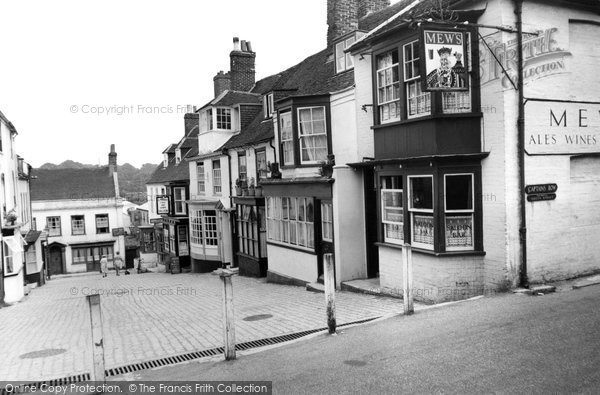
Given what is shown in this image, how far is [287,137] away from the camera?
18.4 metres

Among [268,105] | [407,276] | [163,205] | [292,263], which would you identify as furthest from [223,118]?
[407,276]

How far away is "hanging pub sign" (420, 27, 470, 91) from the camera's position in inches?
403

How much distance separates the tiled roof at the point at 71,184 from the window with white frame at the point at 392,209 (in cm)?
4278

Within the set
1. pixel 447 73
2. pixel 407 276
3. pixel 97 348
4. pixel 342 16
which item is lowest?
pixel 97 348

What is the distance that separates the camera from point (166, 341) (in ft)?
33.9

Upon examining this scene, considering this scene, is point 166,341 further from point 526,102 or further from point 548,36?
point 548,36

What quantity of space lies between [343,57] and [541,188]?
944cm

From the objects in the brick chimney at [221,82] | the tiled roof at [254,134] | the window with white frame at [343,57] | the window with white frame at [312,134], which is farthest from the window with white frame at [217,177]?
the window with white frame at [343,57]

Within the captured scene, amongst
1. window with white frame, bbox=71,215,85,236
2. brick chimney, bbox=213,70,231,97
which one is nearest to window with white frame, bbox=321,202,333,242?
brick chimney, bbox=213,70,231,97

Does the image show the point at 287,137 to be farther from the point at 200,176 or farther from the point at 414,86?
the point at 200,176

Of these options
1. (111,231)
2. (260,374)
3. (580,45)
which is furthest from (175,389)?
(111,231)

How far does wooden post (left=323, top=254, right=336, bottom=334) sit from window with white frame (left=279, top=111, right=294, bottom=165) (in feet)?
31.4

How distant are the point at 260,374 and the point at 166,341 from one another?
→ 363 centimetres

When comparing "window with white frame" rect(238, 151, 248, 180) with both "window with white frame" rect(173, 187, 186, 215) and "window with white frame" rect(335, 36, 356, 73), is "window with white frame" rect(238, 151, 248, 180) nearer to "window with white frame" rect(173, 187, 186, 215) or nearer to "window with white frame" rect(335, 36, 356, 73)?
"window with white frame" rect(335, 36, 356, 73)
